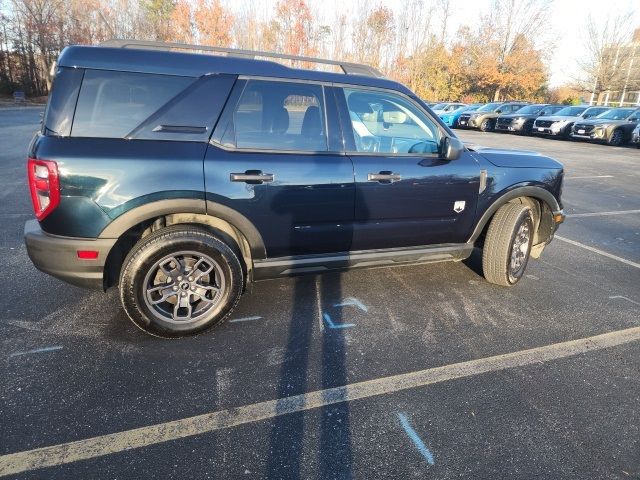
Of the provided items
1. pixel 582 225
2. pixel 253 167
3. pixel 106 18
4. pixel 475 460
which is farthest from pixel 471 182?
pixel 106 18

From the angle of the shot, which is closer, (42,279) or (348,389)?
A: (348,389)

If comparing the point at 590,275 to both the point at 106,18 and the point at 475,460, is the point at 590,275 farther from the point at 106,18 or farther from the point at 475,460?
the point at 106,18

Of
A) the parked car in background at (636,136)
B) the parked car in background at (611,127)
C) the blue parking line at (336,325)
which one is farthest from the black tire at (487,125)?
the blue parking line at (336,325)

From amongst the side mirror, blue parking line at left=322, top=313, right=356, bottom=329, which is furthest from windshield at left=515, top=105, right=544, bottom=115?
blue parking line at left=322, top=313, right=356, bottom=329

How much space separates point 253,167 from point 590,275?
369 centimetres

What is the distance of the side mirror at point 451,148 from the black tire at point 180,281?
1866mm

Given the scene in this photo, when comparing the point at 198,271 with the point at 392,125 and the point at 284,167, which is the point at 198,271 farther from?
the point at 392,125

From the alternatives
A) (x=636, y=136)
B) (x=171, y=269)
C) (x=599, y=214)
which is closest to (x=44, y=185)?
(x=171, y=269)

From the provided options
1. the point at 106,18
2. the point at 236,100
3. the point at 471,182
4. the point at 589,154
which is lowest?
the point at 589,154

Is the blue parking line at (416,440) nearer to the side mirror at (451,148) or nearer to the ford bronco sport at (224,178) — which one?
the ford bronco sport at (224,178)

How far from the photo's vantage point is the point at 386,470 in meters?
2.02

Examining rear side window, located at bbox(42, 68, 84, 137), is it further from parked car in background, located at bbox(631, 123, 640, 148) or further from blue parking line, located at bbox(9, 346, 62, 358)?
parked car in background, located at bbox(631, 123, 640, 148)

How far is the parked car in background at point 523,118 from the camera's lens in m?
22.5

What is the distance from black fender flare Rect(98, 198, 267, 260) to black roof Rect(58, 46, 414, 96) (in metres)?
0.85
